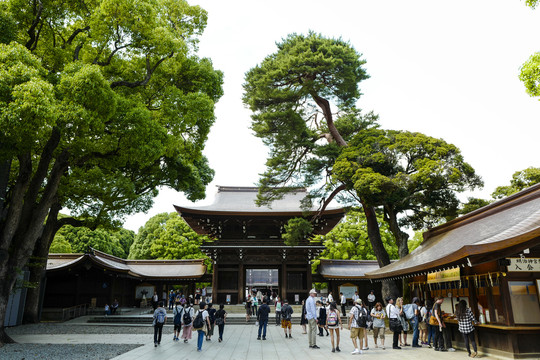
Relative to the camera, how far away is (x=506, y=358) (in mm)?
6926

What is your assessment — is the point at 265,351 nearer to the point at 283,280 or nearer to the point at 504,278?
the point at 504,278

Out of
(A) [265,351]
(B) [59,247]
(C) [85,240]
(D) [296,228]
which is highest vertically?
(C) [85,240]

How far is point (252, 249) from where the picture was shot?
2212cm

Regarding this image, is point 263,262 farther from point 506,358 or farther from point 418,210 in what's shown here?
point 506,358

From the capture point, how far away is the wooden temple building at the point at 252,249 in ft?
71.5

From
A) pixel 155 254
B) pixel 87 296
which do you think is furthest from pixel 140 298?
pixel 155 254

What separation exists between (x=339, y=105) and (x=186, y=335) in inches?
524

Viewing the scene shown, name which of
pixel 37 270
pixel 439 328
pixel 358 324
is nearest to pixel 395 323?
pixel 439 328

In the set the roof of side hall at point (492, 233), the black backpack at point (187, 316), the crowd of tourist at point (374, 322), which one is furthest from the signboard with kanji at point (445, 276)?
the black backpack at point (187, 316)

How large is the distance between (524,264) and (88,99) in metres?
10.7

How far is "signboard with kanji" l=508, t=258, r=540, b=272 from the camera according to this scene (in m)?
7.14

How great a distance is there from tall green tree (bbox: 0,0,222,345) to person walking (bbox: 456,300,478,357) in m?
8.95

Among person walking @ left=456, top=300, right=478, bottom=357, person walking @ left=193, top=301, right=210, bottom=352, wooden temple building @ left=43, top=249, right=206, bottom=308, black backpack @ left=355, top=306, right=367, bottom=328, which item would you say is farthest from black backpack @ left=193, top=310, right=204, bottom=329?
wooden temple building @ left=43, top=249, right=206, bottom=308

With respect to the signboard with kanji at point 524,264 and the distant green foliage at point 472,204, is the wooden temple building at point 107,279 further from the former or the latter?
the signboard with kanji at point 524,264
